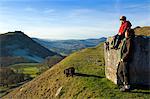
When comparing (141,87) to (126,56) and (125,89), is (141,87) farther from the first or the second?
(126,56)

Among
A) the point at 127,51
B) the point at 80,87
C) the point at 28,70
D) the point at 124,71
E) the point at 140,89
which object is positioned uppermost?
the point at 127,51

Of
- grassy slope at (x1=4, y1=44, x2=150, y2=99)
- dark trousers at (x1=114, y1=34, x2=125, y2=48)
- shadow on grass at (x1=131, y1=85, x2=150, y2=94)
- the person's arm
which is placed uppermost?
dark trousers at (x1=114, y1=34, x2=125, y2=48)

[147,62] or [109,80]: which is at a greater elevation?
[147,62]

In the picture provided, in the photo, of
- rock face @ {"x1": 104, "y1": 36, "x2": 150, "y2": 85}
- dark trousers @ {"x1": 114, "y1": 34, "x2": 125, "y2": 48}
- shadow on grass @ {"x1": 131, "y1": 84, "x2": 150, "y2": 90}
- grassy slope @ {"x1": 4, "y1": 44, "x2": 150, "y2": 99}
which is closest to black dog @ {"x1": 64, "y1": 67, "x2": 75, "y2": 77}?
grassy slope @ {"x1": 4, "y1": 44, "x2": 150, "y2": 99}

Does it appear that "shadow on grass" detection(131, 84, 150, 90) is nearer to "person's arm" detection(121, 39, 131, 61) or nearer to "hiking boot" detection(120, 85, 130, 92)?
"hiking boot" detection(120, 85, 130, 92)

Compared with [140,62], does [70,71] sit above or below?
below

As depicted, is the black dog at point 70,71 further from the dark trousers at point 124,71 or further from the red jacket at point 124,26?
the red jacket at point 124,26

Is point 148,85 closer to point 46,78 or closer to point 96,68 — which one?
point 96,68

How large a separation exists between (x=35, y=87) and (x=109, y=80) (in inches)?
367

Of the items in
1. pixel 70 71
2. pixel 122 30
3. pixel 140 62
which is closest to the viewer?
pixel 122 30

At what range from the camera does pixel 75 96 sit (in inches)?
906

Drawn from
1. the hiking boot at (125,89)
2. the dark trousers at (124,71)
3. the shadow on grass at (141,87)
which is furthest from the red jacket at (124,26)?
the shadow on grass at (141,87)

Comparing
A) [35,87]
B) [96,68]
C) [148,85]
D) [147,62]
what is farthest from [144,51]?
[35,87]

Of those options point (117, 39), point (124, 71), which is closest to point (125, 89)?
point (124, 71)
